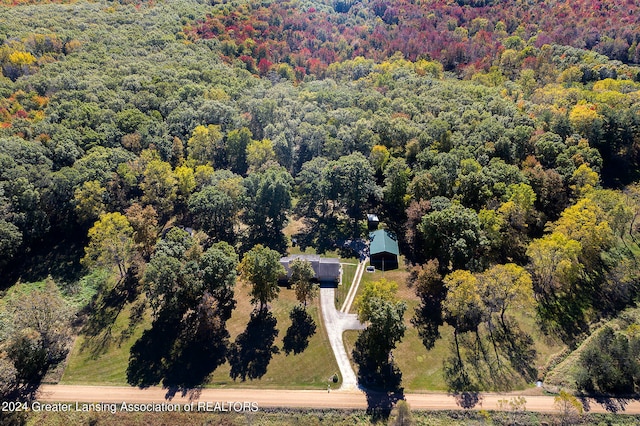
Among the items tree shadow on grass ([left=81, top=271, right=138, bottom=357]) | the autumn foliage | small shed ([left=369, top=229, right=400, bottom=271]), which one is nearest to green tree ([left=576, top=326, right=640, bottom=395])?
small shed ([left=369, top=229, right=400, bottom=271])

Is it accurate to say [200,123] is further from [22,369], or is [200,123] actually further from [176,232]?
[22,369]

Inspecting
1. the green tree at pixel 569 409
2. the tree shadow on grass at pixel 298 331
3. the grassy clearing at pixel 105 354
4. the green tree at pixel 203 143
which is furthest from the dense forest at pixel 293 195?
the green tree at pixel 569 409

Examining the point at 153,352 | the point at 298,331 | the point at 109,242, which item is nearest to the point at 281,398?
the point at 298,331

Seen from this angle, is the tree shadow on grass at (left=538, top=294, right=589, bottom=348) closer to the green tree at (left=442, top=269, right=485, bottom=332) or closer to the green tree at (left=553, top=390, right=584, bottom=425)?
the green tree at (left=442, top=269, right=485, bottom=332)

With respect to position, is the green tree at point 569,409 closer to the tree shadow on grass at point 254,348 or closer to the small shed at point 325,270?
the small shed at point 325,270

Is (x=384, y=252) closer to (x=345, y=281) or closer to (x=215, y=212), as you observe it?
(x=345, y=281)

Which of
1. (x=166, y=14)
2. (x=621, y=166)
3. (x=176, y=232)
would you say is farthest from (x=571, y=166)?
(x=166, y=14)
